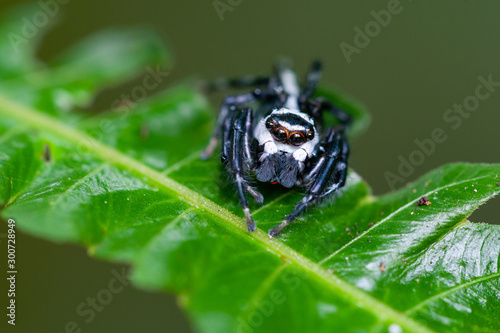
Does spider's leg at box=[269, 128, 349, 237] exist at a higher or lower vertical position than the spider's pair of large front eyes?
lower

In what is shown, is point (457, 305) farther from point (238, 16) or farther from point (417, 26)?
point (238, 16)

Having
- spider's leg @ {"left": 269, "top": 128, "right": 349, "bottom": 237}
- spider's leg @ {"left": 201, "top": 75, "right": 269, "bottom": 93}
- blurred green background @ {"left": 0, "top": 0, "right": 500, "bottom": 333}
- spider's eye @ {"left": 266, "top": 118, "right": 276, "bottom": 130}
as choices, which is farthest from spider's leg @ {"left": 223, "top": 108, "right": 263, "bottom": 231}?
blurred green background @ {"left": 0, "top": 0, "right": 500, "bottom": 333}

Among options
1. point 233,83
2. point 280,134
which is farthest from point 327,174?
point 233,83

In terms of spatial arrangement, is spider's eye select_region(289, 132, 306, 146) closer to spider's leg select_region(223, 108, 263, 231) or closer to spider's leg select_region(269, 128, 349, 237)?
spider's leg select_region(269, 128, 349, 237)

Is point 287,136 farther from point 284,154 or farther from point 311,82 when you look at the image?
point 311,82

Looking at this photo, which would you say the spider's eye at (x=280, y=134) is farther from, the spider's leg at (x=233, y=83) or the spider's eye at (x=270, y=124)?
the spider's leg at (x=233, y=83)

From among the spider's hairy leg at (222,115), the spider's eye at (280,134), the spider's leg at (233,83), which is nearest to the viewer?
the spider's eye at (280,134)

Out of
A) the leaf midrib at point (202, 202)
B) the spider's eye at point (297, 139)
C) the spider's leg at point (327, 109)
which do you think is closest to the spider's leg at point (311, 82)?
the spider's leg at point (327, 109)
